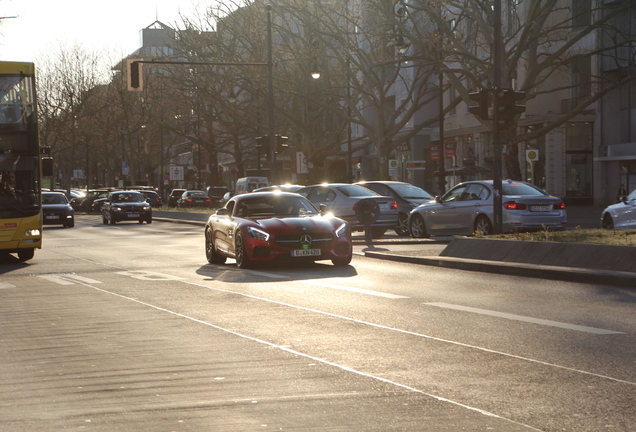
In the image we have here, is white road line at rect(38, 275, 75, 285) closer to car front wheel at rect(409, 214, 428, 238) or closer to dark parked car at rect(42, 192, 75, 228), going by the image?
car front wheel at rect(409, 214, 428, 238)

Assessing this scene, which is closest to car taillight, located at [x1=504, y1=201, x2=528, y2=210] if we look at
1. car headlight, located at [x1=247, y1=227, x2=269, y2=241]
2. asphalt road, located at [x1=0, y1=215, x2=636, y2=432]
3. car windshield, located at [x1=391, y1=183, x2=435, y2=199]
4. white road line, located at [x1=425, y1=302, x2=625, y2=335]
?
car windshield, located at [x1=391, y1=183, x2=435, y2=199]

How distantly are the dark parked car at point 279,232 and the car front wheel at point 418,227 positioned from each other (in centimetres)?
749

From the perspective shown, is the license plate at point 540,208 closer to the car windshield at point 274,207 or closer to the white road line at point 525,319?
the car windshield at point 274,207

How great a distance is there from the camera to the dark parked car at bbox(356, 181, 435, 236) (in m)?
28.4

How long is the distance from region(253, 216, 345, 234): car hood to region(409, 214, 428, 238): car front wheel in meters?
8.31

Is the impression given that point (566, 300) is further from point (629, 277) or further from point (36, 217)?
point (36, 217)

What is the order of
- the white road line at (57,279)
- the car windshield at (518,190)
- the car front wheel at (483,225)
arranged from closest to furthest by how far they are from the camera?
the white road line at (57,279) → the car windshield at (518,190) → the car front wheel at (483,225)

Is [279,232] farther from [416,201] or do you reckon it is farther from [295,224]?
[416,201]

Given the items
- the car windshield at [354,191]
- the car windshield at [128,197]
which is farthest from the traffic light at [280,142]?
the car windshield at [354,191]

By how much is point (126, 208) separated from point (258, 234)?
30073mm

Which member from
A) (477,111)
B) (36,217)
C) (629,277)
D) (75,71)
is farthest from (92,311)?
(75,71)

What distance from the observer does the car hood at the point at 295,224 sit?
17.5m

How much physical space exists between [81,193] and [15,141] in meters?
67.8

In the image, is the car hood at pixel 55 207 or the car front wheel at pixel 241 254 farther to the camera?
the car hood at pixel 55 207
